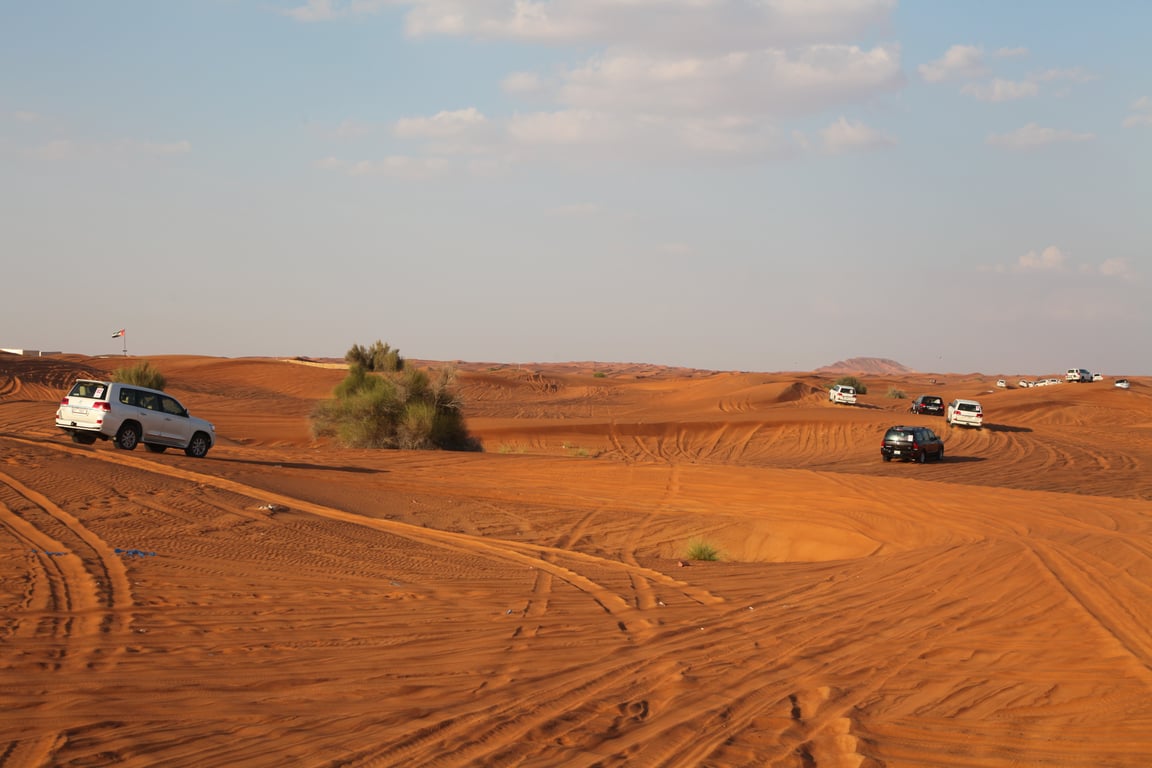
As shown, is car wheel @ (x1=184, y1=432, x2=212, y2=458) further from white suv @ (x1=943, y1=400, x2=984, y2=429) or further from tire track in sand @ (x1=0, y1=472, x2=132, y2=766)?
white suv @ (x1=943, y1=400, x2=984, y2=429)

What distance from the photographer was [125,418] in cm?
2266

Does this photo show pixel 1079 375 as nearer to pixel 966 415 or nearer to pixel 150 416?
pixel 966 415

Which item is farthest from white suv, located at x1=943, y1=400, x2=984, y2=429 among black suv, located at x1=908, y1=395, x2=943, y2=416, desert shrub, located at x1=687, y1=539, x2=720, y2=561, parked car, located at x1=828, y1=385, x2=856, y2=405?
desert shrub, located at x1=687, y1=539, x2=720, y2=561

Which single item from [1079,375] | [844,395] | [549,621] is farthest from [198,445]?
[1079,375]

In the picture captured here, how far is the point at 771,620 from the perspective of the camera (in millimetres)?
10688

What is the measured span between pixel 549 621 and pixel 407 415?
989 inches

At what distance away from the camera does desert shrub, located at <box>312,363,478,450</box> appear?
34312 millimetres

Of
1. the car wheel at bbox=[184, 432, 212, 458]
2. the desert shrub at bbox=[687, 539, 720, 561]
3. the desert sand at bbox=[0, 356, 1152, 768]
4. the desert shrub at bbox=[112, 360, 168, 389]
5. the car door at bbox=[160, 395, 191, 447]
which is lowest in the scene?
the desert shrub at bbox=[687, 539, 720, 561]

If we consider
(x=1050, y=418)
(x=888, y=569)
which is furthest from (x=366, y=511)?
(x=1050, y=418)

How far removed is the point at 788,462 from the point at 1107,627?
29093 mm

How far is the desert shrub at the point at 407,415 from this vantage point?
34312 millimetres

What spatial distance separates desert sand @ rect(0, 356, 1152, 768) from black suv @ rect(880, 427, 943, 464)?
44.1ft

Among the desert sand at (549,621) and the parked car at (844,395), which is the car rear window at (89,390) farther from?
the parked car at (844,395)

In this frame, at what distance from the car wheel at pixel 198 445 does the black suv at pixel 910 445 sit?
2482 centimetres
